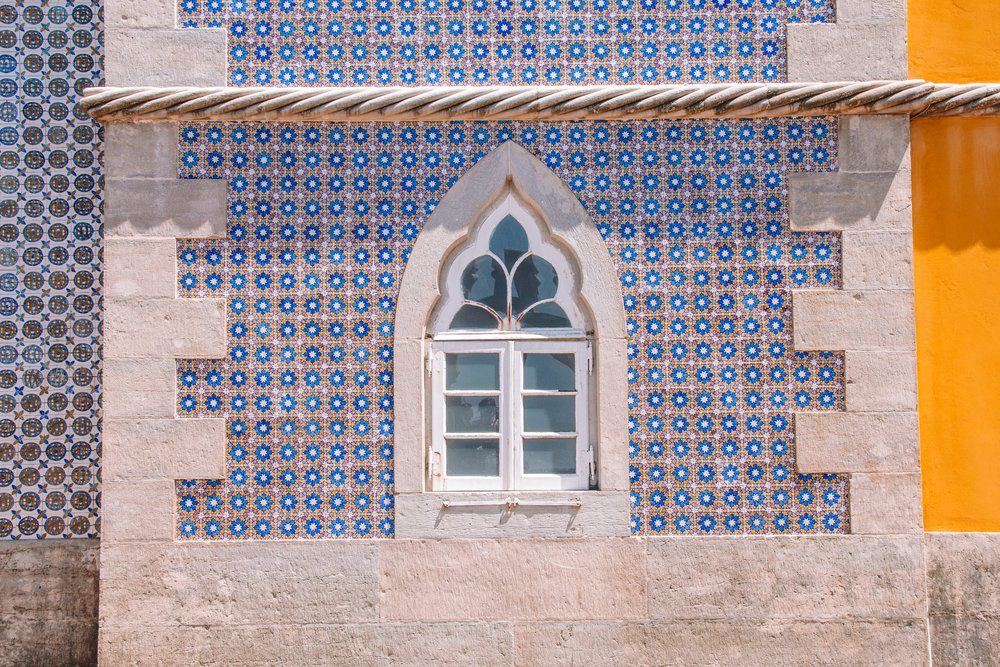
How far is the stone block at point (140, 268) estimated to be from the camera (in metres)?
4.01

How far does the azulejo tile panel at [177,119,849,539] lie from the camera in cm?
401

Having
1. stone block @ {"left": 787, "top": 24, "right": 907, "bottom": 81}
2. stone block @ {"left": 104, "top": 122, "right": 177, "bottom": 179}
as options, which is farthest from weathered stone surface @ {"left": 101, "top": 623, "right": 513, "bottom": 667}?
stone block @ {"left": 787, "top": 24, "right": 907, "bottom": 81}

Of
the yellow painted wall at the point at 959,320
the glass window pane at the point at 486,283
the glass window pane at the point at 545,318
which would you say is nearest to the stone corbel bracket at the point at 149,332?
the glass window pane at the point at 486,283

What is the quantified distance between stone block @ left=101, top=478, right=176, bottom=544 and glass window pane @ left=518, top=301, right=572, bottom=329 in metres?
2.05

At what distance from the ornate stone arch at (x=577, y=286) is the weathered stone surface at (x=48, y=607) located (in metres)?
1.86

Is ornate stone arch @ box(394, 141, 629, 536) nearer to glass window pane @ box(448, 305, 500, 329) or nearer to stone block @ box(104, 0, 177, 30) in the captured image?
glass window pane @ box(448, 305, 500, 329)

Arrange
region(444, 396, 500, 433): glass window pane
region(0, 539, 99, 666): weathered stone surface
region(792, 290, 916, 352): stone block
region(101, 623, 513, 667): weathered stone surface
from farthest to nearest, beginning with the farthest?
region(0, 539, 99, 666): weathered stone surface → region(444, 396, 500, 433): glass window pane → region(792, 290, 916, 352): stone block → region(101, 623, 513, 667): weathered stone surface

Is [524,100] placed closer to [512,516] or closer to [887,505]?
[512,516]

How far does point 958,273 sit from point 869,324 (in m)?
0.59

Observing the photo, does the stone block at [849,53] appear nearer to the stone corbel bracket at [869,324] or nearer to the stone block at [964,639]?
the stone corbel bracket at [869,324]

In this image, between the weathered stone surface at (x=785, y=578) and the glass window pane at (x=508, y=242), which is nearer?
the weathered stone surface at (x=785, y=578)

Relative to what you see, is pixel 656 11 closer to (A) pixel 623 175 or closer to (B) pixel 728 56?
(B) pixel 728 56

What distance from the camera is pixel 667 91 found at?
4051 mm

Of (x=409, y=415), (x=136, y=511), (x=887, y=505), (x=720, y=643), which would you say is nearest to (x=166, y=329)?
(x=136, y=511)
